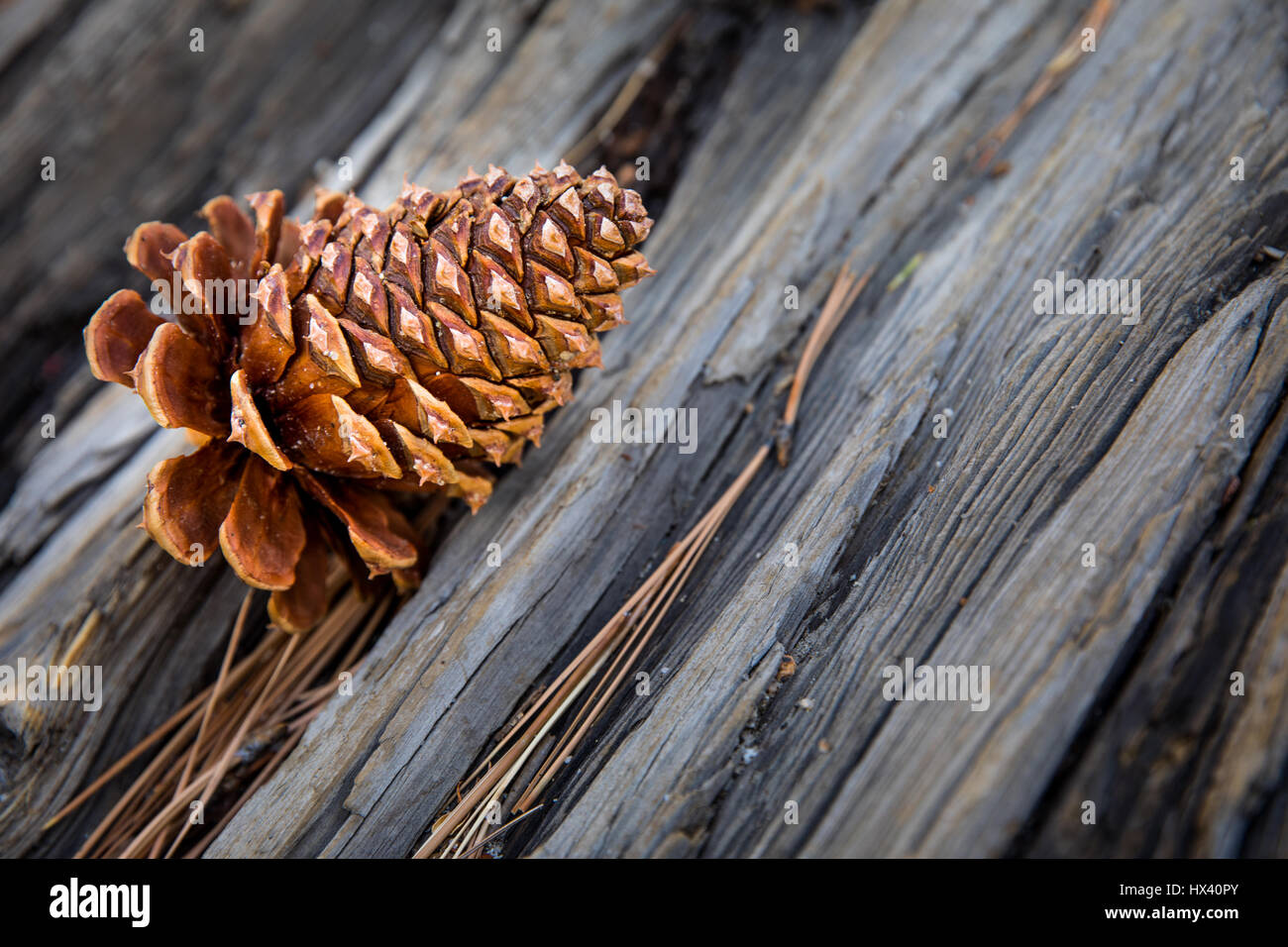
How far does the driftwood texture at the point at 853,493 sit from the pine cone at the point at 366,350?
1.33ft

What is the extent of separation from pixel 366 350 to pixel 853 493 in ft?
3.98

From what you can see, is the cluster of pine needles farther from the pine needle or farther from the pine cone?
the pine needle

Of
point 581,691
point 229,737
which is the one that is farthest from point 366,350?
point 229,737

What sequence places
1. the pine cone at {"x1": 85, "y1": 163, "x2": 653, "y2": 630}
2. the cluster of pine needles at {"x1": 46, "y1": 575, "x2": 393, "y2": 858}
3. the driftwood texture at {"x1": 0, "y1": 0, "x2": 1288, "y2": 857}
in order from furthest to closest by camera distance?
the cluster of pine needles at {"x1": 46, "y1": 575, "x2": 393, "y2": 858} < the pine cone at {"x1": 85, "y1": 163, "x2": 653, "y2": 630} < the driftwood texture at {"x1": 0, "y1": 0, "x2": 1288, "y2": 857}

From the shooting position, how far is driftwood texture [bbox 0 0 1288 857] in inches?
63.4

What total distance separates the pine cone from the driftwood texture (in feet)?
1.33

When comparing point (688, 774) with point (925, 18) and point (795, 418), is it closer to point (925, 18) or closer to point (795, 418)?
point (795, 418)

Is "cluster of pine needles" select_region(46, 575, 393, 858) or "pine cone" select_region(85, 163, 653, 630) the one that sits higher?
"pine cone" select_region(85, 163, 653, 630)

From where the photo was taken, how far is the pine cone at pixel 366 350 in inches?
72.2

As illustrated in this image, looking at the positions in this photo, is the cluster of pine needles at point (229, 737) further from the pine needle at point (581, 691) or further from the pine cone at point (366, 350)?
the pine needle at point (581, 691)

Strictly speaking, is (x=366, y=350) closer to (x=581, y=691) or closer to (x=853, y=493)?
(x=581, y=691)

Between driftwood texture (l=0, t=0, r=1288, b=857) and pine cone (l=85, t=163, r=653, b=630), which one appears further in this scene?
pine cone (l=85, t=163, r=653, b=630)

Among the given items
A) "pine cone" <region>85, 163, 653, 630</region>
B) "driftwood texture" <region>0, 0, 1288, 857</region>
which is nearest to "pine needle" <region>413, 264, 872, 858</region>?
"driftwood texture" <region>0, 0, 1288, 857</region>
